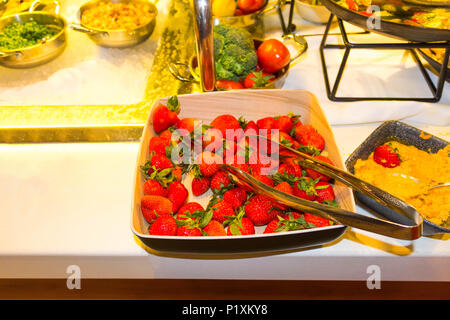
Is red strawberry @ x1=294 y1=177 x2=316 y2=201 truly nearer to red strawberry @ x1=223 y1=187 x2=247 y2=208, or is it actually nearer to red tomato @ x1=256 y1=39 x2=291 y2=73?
red strawberry @ x1=223 y1=187 x2=247 y2=208

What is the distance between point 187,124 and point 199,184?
13cm

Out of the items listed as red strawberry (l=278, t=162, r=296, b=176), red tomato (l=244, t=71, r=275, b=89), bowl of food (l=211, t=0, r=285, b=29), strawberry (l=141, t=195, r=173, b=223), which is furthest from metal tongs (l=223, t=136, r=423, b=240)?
bowl of food (l=211, t=0, r=285, b=29)

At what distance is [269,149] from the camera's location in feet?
2.17

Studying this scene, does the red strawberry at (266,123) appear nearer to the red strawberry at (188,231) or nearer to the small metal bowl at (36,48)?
the red strawberry at (188,231)

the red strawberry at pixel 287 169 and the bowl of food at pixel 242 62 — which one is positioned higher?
the bowl of food at pixel 242 62

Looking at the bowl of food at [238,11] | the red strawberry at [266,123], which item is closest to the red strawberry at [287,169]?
the red strawberry at [266,123]

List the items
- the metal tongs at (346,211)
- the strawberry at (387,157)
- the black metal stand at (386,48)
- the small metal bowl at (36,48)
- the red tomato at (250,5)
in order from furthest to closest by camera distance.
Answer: the red tomato at (250,5), the small metal bowl at (36,48), the black metal stand at (386,48), the strawberry at (387,157), the metal tongs at (346,211)

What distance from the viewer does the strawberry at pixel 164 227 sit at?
1.89ft

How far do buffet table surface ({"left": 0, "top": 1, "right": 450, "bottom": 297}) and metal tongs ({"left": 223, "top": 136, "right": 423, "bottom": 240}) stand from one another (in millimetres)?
129

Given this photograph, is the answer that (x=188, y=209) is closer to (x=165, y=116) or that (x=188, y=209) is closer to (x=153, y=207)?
(x=153, y=207)

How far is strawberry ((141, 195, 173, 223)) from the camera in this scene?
0.60m

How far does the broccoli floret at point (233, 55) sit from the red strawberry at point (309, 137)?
0.23 meters

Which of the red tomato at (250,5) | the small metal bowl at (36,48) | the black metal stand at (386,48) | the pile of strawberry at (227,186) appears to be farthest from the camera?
the red tomato at (250,5)
